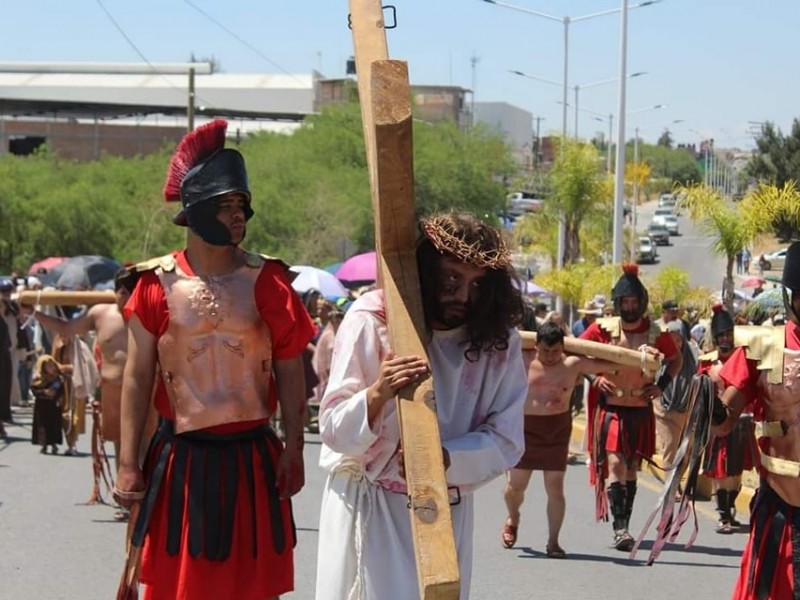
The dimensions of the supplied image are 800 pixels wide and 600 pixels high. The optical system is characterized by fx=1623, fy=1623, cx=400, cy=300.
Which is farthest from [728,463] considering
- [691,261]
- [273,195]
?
[691,261]

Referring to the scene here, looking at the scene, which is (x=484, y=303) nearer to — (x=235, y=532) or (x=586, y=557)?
(x=235, y=532)

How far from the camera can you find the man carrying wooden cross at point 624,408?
11914 mm

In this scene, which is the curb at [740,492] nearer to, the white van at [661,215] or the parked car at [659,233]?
the parked car at [659,233]

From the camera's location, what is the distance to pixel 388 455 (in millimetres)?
5102

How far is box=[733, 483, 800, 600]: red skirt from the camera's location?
631 cm

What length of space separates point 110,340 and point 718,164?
91420mm

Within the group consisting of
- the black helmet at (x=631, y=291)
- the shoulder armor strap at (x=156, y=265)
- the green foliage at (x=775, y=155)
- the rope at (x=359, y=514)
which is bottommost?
the rope at (x=359, y=514)

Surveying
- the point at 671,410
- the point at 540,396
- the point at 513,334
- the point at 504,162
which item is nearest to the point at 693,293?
the point at 671,410

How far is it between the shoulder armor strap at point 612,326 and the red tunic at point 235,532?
5.89 meters

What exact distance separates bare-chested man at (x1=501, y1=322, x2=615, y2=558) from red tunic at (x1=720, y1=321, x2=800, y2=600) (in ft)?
16.2

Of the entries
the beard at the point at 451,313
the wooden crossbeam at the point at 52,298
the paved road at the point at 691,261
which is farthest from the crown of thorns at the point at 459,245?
the paved road at the point at 691,261

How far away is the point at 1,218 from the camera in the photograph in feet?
169

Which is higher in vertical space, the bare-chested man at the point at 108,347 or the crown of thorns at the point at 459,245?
the crown of thorns at the point at 459,245

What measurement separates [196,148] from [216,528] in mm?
1478
